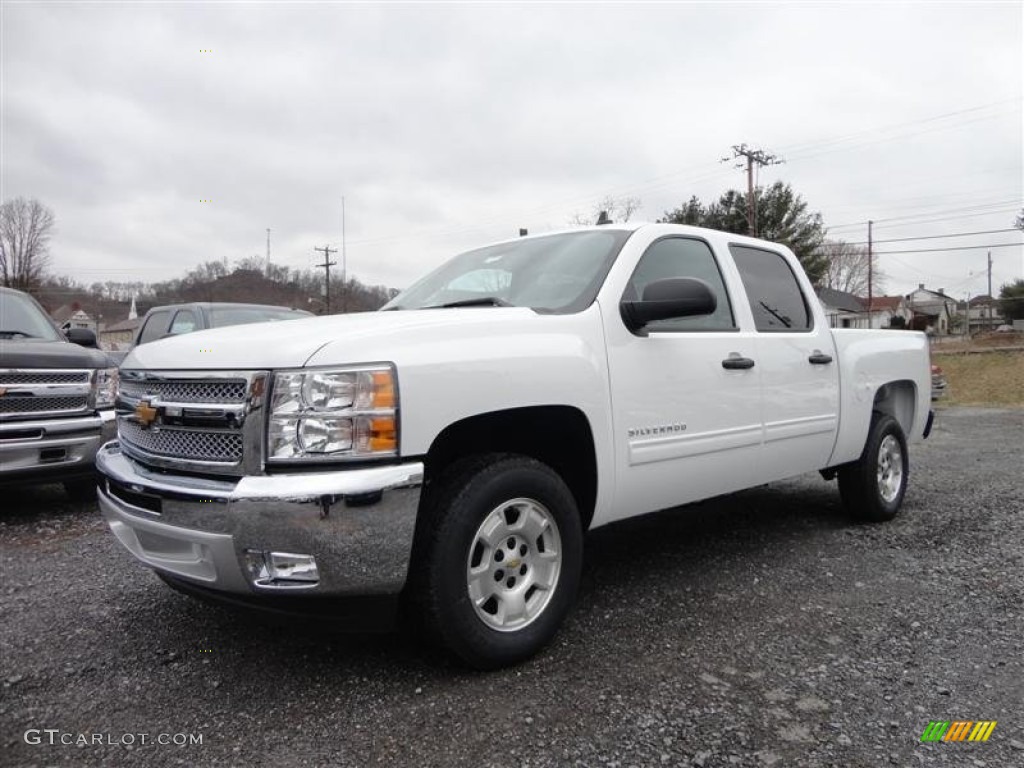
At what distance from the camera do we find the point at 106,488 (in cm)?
312

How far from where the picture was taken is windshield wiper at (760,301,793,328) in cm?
432

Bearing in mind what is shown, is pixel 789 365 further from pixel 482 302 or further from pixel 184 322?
pixel 184 322

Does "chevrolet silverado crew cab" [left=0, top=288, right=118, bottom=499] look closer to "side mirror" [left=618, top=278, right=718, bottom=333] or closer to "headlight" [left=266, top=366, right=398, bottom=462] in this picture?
"headlight" [left=266, top=366, right=398, bottom=462]

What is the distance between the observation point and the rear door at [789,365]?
4.08 meters

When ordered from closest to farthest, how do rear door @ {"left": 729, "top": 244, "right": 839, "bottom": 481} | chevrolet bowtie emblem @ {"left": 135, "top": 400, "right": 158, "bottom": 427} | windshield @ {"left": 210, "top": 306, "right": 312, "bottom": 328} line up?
chevrolet bowtie emblem @ {"left": 135, "top": 400, "right": 158, "bottom": 427}, rear door @ {"left": 729, "top": 244, "right": 839, "bottom": 481}, windshield @ {"left": 210, "top": 306, "right": 312, "bottom": 328}

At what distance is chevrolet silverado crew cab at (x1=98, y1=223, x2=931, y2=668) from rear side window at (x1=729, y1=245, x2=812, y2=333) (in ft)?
0.28

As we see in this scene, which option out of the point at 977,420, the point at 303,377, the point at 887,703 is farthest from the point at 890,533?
the point at 977,420

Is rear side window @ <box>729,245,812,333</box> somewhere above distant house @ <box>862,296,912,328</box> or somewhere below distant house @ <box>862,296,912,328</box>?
below

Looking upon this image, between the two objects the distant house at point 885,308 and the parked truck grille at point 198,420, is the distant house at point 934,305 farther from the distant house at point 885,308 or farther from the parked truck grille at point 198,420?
the parked truck grille at point 198,420

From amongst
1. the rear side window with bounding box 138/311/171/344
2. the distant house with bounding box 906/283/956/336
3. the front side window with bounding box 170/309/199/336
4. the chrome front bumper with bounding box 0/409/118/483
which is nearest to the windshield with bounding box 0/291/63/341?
the chrome front bumper with bounding box 0/409/118/483

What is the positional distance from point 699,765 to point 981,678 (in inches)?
52.7

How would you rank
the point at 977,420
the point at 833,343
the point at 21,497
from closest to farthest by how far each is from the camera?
the point at 833,343, the point at 21,497, the point at 977,420

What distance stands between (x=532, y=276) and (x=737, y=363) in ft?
3.83

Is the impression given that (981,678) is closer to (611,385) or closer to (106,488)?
(611,385)
